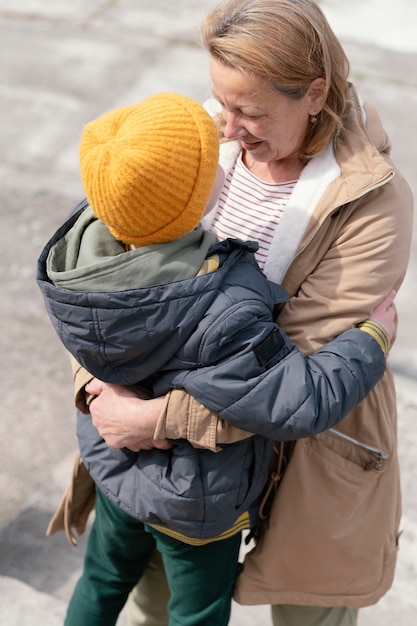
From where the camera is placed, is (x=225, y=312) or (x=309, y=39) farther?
(x=309, y=39)

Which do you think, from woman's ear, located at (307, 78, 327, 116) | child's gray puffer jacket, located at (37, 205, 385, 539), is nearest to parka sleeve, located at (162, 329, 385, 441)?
child's gray puffer jacket, located at (37, 205, 385, 539)

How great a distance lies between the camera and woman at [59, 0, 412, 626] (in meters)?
1.98

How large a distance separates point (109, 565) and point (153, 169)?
4.03ft

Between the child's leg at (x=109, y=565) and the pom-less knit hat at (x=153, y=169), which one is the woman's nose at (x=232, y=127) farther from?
the child's leg at (x=109, y=565)

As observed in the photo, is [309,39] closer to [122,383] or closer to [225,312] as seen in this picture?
[225,312]

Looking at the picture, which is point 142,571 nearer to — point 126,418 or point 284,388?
point 126,418

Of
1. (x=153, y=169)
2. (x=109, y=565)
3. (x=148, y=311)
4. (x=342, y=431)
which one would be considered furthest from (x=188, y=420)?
(x=109, y=565)

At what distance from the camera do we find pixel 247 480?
2.12m

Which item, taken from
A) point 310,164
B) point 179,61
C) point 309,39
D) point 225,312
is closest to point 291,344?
point 225,312

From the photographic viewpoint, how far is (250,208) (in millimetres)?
2215

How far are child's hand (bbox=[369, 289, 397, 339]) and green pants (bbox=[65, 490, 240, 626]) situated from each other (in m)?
0.69

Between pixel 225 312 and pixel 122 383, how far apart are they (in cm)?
35

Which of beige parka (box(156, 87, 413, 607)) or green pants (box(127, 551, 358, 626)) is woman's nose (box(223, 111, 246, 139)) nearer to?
beige parka (box(156, 87, 413, 607))

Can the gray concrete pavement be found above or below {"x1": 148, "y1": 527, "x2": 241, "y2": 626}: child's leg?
below
